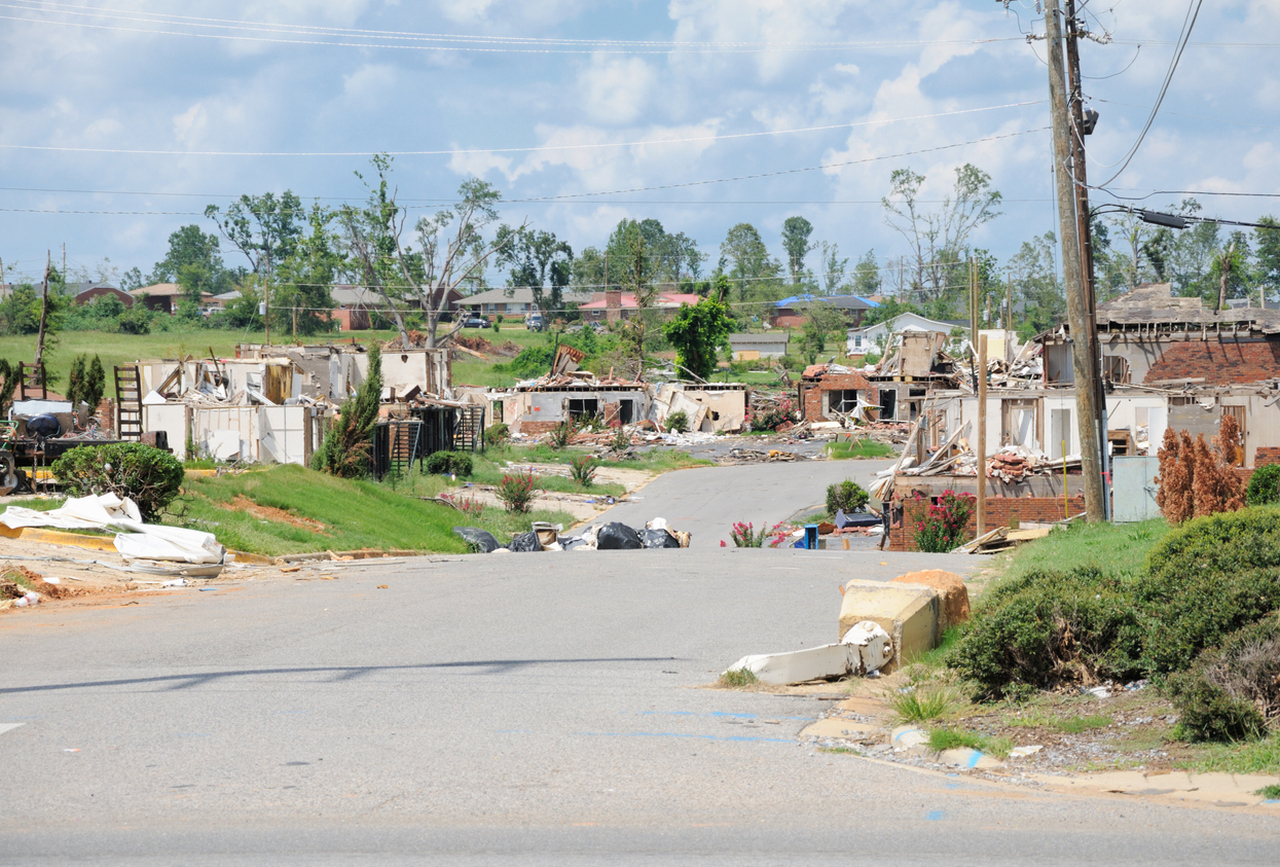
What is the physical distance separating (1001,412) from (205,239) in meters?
151

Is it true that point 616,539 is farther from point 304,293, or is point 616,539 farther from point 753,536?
point 304,293

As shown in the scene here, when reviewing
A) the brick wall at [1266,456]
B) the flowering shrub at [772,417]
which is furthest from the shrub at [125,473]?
the flowering shrub at [772,417]

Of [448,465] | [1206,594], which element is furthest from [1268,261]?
[1206,594]

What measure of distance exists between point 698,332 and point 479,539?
4916 centimetres

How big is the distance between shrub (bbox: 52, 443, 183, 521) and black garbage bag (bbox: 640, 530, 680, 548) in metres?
11.5

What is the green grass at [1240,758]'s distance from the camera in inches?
253

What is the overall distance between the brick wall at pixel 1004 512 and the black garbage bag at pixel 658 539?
570cm

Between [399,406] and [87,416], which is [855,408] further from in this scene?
[87,416]

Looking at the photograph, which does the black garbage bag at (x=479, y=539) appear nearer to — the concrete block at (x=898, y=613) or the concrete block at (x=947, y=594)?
the concrete block at (x=947, y=594)

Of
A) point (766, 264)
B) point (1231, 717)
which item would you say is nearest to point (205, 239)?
point (766, 264)

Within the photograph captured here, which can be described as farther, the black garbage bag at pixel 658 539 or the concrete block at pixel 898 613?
the black garbage bag at pixel 658 539

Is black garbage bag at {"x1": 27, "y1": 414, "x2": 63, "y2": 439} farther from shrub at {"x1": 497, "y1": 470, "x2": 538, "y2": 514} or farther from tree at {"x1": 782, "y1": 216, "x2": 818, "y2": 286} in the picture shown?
tree at {"x1": 782, "y1": 216, "x2": 818, "y2": 286}

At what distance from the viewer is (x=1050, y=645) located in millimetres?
8531

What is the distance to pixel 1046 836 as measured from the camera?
577 centimetres
